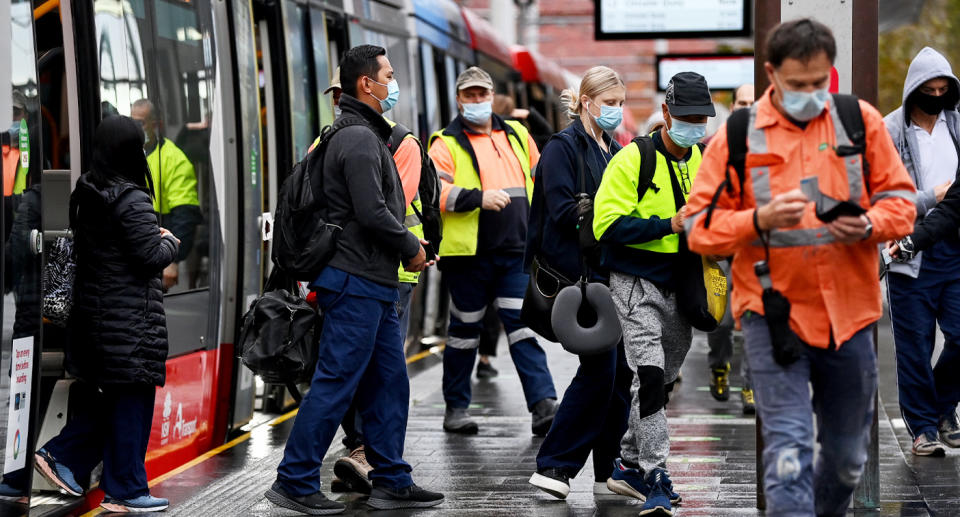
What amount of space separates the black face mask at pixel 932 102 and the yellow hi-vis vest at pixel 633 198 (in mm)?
1964

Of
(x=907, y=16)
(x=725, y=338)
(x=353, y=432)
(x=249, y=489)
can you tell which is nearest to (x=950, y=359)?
(x=725, y=338)

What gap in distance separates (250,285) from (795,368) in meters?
4.33

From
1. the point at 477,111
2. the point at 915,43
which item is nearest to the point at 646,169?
the point at 477,111

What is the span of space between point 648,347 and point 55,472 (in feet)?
7.89

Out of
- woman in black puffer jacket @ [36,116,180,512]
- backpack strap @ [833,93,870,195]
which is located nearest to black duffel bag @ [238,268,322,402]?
woman in black puffer jacket @ [36,116,180,512]

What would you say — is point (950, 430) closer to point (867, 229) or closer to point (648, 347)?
point (648, 347)

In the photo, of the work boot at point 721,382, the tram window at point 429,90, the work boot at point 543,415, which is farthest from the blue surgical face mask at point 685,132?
the tram window at point 429,90

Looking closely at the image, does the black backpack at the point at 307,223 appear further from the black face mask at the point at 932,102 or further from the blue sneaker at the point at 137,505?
the black face mask at the point at 932,102

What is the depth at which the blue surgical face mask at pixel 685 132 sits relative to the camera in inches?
239

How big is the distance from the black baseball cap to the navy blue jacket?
648 mm

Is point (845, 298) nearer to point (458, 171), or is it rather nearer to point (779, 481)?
point (779, 481)

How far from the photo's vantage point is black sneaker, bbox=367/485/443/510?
6438 mm

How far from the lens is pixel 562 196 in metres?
6.52

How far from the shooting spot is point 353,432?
7.50m
